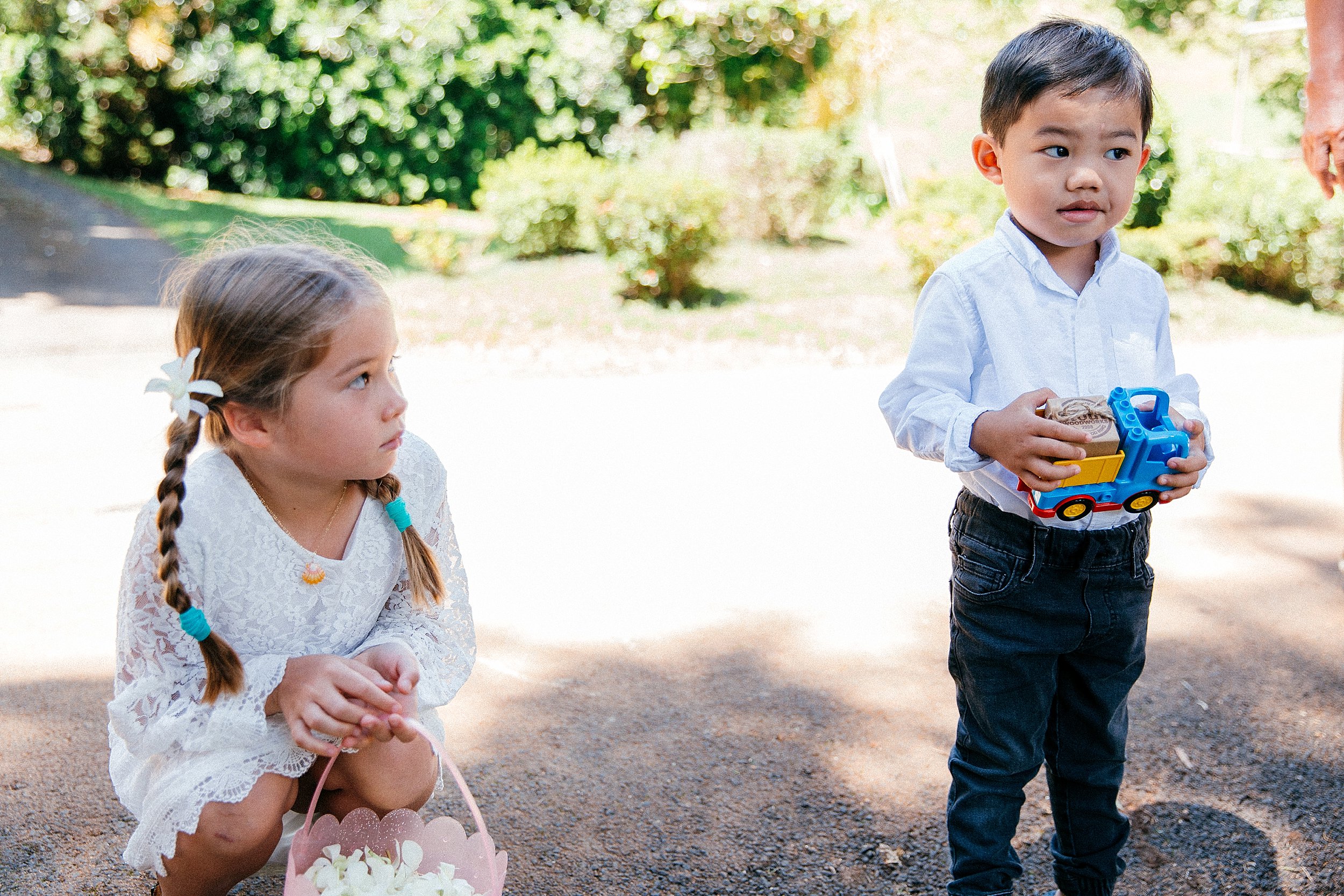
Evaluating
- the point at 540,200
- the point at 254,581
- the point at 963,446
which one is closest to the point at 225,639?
the point at 254,581

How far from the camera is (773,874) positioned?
88.4 inches

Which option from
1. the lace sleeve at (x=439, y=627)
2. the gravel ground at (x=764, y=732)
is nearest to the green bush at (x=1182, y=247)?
the gravel ground at (x=764, y=732)

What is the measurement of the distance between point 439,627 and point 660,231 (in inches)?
259

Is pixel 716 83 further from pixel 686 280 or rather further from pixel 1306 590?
pixel 1306 590

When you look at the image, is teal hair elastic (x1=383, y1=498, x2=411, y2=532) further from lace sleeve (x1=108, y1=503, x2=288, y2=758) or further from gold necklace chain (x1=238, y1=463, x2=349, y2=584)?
lace sleeve (x1=108, y1=503, x2=288, y2=758)

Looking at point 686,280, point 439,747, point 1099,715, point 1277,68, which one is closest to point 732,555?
point 1099,715

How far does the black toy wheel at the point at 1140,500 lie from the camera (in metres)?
1.70

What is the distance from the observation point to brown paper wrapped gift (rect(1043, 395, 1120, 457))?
1633 millimetres

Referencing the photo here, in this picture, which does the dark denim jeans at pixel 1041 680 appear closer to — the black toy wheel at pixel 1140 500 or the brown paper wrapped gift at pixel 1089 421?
the black toy wheel at pixel 1140 500

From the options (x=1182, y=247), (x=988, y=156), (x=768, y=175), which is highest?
(x=988, y=156)

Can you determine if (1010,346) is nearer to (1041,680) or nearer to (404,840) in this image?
(1041,680)

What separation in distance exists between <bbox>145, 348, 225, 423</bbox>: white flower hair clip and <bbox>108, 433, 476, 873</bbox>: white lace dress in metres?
0.19

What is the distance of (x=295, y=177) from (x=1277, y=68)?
1491cm

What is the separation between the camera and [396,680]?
1.79m
